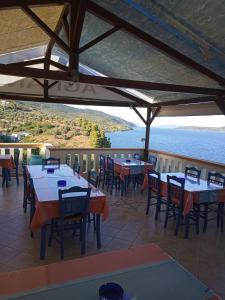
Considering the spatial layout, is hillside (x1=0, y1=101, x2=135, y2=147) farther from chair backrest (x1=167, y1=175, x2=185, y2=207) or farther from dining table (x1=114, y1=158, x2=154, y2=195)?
chair backrest (x1=167, y1=175, x2=185, y2=207)

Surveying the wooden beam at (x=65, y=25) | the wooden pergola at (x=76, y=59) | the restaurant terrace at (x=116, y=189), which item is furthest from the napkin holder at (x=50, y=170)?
the wooden beam at (x=65, y=25)

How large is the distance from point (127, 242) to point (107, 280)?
9.17 feet

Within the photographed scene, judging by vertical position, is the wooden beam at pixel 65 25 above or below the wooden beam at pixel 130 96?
above

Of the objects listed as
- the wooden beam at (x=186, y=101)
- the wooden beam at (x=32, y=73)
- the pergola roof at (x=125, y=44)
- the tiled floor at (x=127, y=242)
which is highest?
the pergola roof at (x=125, y=44)

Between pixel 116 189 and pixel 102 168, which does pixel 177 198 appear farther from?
pixel 102 168

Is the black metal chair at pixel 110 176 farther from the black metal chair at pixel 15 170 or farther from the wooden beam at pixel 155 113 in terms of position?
the wooden beam at pixel 155 113

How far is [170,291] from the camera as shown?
4.36 feet

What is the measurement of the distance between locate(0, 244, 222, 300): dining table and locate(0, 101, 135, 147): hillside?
17.2 meters

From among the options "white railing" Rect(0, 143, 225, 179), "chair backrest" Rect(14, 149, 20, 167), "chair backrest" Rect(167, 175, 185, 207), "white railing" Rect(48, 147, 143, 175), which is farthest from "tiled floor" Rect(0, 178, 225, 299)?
"white railing" Rect(48, 147, 143, 175)

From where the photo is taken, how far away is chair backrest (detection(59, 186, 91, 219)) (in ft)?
11.3

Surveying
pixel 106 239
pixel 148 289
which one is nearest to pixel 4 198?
pixel 106 239

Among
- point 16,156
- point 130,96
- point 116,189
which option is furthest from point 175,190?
point 130,96

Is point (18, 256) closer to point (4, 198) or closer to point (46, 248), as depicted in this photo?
point (46, 248)

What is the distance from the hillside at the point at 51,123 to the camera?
19.9 meters
